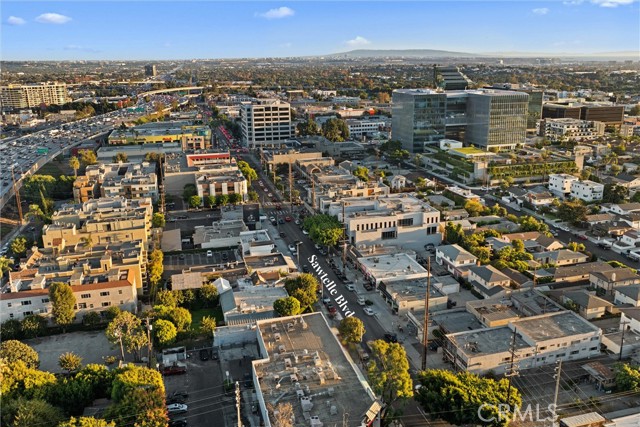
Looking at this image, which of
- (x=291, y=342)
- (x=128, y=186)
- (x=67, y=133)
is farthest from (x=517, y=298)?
(x=67, y=133)

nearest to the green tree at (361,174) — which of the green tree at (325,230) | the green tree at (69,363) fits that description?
the green tree at (325,230)

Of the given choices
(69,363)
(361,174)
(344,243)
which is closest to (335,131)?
(361,174)

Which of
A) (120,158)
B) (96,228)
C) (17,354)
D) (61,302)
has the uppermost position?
(120,158)

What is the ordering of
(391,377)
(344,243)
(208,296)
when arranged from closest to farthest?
(391,377) → (208,296) → (344,243)

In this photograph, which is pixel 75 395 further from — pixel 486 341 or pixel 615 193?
pixel 615 193

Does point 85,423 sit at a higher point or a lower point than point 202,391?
higher
